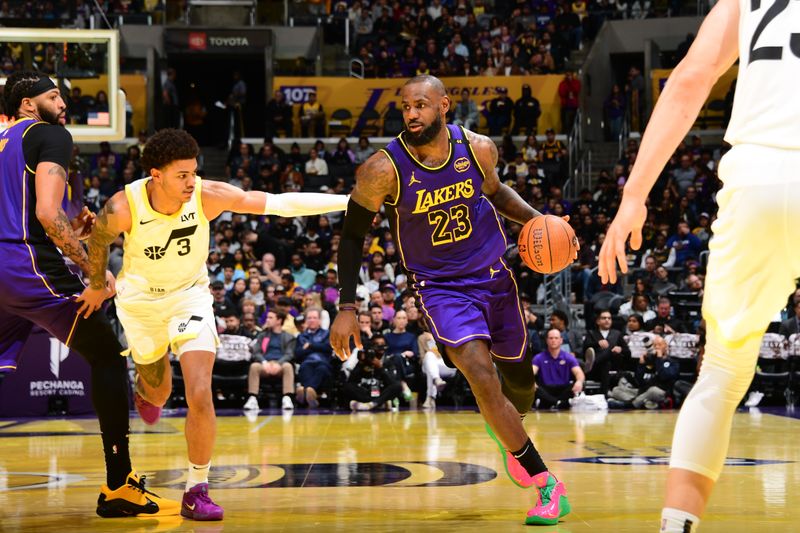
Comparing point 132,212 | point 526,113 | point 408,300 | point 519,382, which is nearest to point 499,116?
point 526,113

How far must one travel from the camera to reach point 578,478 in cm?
646

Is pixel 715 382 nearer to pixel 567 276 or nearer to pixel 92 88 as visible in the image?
pixel 92 88

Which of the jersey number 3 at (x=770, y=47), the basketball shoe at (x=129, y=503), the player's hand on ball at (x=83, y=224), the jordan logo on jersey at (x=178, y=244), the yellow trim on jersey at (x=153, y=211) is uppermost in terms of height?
the jersey number 3 at (x=770, y=47)

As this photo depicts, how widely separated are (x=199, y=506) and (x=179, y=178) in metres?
1.71

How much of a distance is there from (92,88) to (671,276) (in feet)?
31.9

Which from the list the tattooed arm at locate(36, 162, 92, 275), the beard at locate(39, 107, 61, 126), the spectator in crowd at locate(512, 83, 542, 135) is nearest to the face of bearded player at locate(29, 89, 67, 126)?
the beard at locate(39, 107, 61, 126)

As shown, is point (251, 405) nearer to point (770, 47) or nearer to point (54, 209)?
point (54, 209)

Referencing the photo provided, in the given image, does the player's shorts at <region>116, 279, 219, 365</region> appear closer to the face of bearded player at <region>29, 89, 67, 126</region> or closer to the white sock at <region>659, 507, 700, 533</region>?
the face of bearded player at <region>29, 89, 67, 126</region>

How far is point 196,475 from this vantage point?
533 cm

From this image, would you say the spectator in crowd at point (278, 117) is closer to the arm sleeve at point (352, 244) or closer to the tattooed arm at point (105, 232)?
the tattooed arm at point (105, 232)

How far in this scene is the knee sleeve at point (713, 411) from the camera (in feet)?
9.44

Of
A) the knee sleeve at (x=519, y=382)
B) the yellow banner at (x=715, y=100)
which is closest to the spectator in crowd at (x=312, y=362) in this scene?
the knee sleeve at (x=519, y=382)

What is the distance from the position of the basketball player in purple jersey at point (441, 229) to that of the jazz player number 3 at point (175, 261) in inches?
16.4

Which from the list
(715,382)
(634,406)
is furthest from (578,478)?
(634,406)
